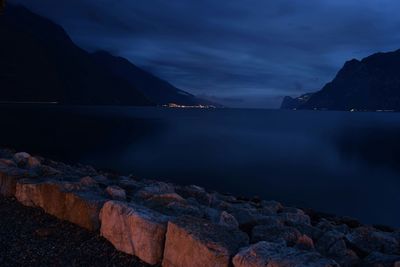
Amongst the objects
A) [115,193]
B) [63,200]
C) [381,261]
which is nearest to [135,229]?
[63,200]

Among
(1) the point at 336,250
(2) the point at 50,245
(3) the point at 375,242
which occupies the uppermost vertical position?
(1) the point at 336,250

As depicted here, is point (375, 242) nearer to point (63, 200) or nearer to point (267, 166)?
point (63, 200)

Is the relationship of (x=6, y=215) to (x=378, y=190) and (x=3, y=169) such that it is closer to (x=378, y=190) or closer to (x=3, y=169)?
(x=3, y=169)

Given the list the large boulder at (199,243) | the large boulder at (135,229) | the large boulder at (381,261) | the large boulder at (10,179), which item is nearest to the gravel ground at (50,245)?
the large boulder at (135,229)

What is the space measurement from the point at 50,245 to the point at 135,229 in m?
1.68

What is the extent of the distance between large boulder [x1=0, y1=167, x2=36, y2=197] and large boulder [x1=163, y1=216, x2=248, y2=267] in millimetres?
5123

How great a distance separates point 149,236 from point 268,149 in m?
44.6

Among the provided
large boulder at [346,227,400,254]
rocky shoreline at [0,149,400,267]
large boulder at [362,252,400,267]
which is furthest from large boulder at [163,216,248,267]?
large boulder at [346,227,400,254]

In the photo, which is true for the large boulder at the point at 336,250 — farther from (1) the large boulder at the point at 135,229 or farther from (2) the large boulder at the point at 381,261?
(1) the large boulder at the point at 135,229

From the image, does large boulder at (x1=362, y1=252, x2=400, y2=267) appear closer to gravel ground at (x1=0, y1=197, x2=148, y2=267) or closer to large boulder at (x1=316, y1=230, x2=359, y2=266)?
large boulder at (x1=316, y1=230, x2=359, y2=266)

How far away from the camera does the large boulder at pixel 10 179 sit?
8.90 m

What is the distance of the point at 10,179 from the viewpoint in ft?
29.5

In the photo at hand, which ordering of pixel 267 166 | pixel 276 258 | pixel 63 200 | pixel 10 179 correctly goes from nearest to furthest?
pixel 276 258, pixel 63 200, pixel 10 179, pixel 267 166

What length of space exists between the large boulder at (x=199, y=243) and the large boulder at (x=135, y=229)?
267 mm
